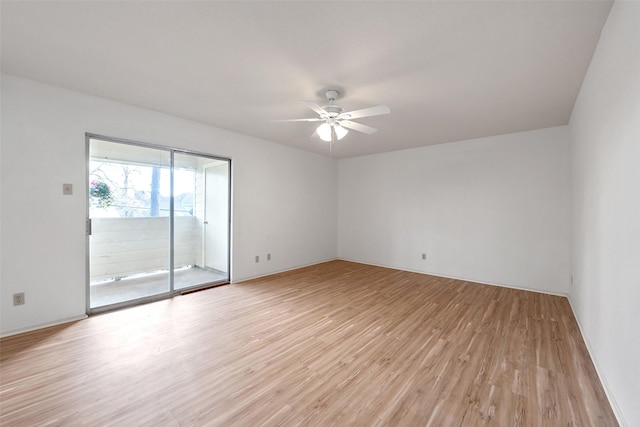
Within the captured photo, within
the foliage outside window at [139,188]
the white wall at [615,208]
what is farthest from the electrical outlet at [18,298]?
the white wall at [615,208]

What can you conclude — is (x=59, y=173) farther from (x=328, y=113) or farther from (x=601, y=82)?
(x=601, y=82)

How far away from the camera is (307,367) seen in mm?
2143

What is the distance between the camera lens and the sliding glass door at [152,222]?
3.24 metres

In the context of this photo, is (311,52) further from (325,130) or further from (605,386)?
(605,386)

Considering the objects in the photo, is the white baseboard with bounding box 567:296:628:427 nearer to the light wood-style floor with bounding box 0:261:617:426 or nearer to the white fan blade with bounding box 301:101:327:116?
the light wood-style floor with bounding box 0:261:617:426

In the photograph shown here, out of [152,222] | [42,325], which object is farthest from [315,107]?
[42,325]

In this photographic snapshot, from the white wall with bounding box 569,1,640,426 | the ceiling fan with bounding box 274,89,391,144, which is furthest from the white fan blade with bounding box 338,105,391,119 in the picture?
the white wall with bounding box 569,1,640,426

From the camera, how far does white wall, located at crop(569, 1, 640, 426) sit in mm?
1425

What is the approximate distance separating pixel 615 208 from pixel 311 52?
237cm

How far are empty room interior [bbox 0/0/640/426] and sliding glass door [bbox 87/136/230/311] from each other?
0.09ft

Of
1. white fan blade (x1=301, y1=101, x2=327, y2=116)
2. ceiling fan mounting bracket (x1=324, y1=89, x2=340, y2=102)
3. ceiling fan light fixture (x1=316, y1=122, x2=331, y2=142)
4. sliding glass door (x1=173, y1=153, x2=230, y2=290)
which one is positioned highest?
ceiling fan mounting bracket (x1=324, y1=89, x2=340, y2=102)

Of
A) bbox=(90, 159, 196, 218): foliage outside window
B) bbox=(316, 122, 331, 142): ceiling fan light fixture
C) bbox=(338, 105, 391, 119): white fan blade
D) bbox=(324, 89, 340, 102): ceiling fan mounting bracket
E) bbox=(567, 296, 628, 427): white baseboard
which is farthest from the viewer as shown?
bbox=(90, 159, 196, 218): foliage outside window

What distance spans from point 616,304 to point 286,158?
4769mm

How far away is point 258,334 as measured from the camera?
106 inches
